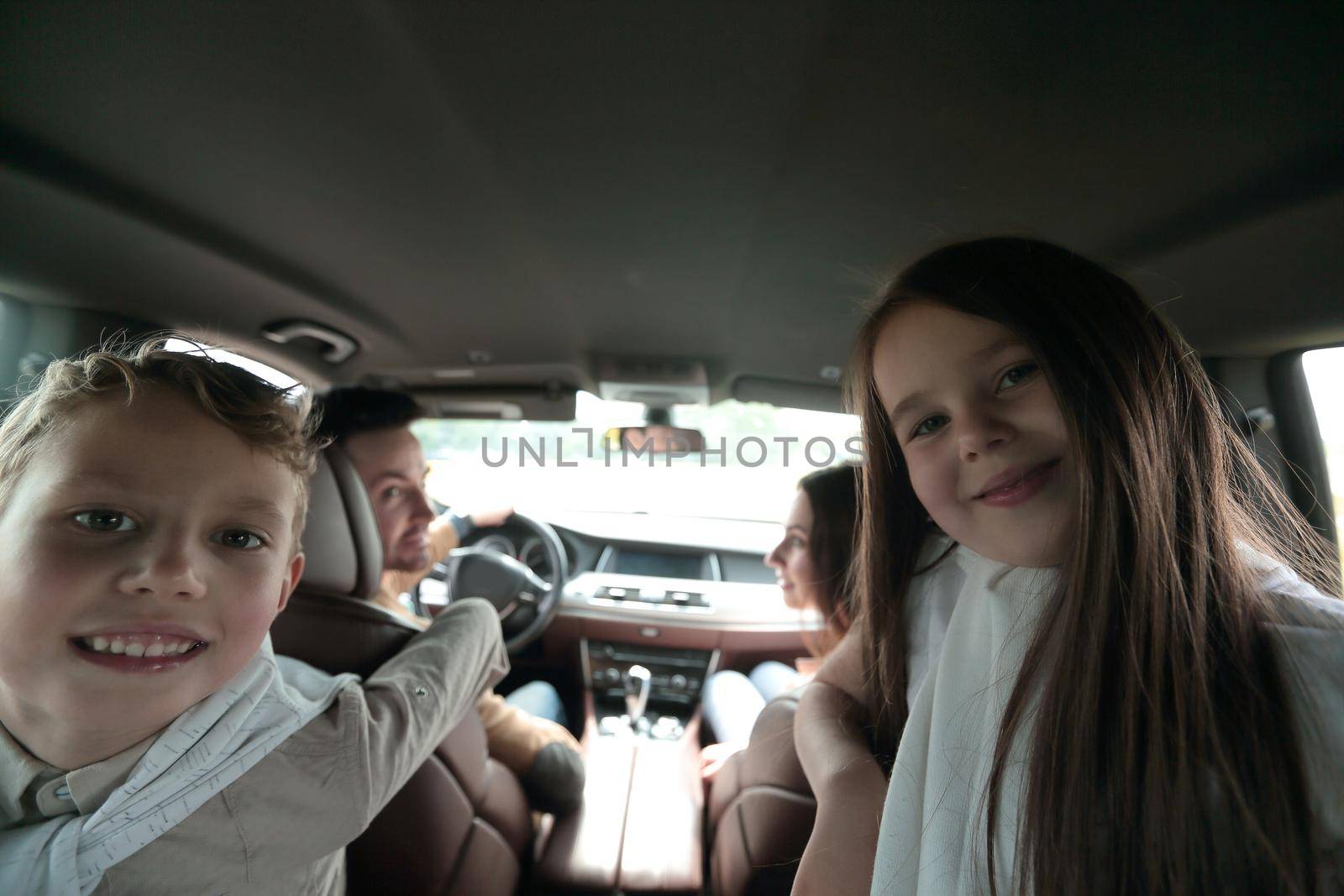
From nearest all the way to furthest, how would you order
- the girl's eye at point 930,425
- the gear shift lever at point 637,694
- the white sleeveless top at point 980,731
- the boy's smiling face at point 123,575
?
the white sleeveless top at point 980,731
the boy's smiling face at point 123,575
the girl's eye at point 930,425
the gear shift lever at point 637,694

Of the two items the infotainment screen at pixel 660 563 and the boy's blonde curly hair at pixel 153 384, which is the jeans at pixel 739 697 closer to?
the infotainment screen at pixel 660 563

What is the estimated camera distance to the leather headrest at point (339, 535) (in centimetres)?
138

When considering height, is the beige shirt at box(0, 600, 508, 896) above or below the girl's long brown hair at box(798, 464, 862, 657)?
below

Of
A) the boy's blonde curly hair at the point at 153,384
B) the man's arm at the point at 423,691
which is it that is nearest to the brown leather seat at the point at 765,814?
the man's arm at the point at 423,691

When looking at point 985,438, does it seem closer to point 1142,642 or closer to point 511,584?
point 1142,642

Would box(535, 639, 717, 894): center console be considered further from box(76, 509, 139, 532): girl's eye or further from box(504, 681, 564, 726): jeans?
box(76, 509, 139, 532): girl's eye

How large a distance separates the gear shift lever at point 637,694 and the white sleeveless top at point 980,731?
2.33 meters

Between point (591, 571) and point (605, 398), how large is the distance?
1.48 meters

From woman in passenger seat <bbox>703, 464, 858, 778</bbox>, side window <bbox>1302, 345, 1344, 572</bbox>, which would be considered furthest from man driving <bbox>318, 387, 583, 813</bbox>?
side window <bbox>1302, 345, 1344, 572</bbox>

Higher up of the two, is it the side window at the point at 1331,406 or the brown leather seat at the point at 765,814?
the side window at the point at 1331,406

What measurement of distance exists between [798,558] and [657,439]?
996 mm

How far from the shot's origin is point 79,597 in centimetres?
72

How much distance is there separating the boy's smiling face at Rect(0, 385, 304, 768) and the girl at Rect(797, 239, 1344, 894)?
112 cm

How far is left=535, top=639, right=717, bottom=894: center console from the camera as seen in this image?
1.79 metres
